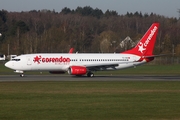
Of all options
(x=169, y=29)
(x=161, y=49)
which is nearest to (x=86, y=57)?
(x=161, y=49)

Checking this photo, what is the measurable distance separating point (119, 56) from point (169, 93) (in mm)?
25964

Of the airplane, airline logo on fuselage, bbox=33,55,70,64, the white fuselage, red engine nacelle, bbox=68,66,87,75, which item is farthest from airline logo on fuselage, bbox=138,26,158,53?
airline logo on fuselage, bbox=33,55,70,64

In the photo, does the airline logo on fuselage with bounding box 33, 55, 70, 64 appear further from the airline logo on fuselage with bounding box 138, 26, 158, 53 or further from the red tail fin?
the airline logo on fuselage with bounding box 138, 26, 158, 53

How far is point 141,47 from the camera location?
59.8 m

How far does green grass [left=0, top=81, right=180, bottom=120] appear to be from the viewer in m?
22.2

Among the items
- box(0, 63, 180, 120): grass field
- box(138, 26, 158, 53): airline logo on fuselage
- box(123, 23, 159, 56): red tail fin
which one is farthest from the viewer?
box(138, 26, 158, 53): airline logo on fuselage

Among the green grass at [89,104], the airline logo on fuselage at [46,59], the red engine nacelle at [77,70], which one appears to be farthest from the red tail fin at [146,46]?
the green grass at [89,104]

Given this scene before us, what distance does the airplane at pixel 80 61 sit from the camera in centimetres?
5606

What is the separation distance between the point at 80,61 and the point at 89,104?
3120 cm

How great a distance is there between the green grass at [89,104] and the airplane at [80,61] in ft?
72.1

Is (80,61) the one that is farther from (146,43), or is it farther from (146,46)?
(146,43)

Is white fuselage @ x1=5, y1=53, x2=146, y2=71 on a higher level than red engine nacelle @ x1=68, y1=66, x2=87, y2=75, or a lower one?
higher

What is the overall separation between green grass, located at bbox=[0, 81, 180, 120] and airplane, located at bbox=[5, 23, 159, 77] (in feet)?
72.1

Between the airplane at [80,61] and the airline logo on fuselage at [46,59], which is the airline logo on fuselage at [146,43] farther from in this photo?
the airline logo on fuselage at [46,59]
